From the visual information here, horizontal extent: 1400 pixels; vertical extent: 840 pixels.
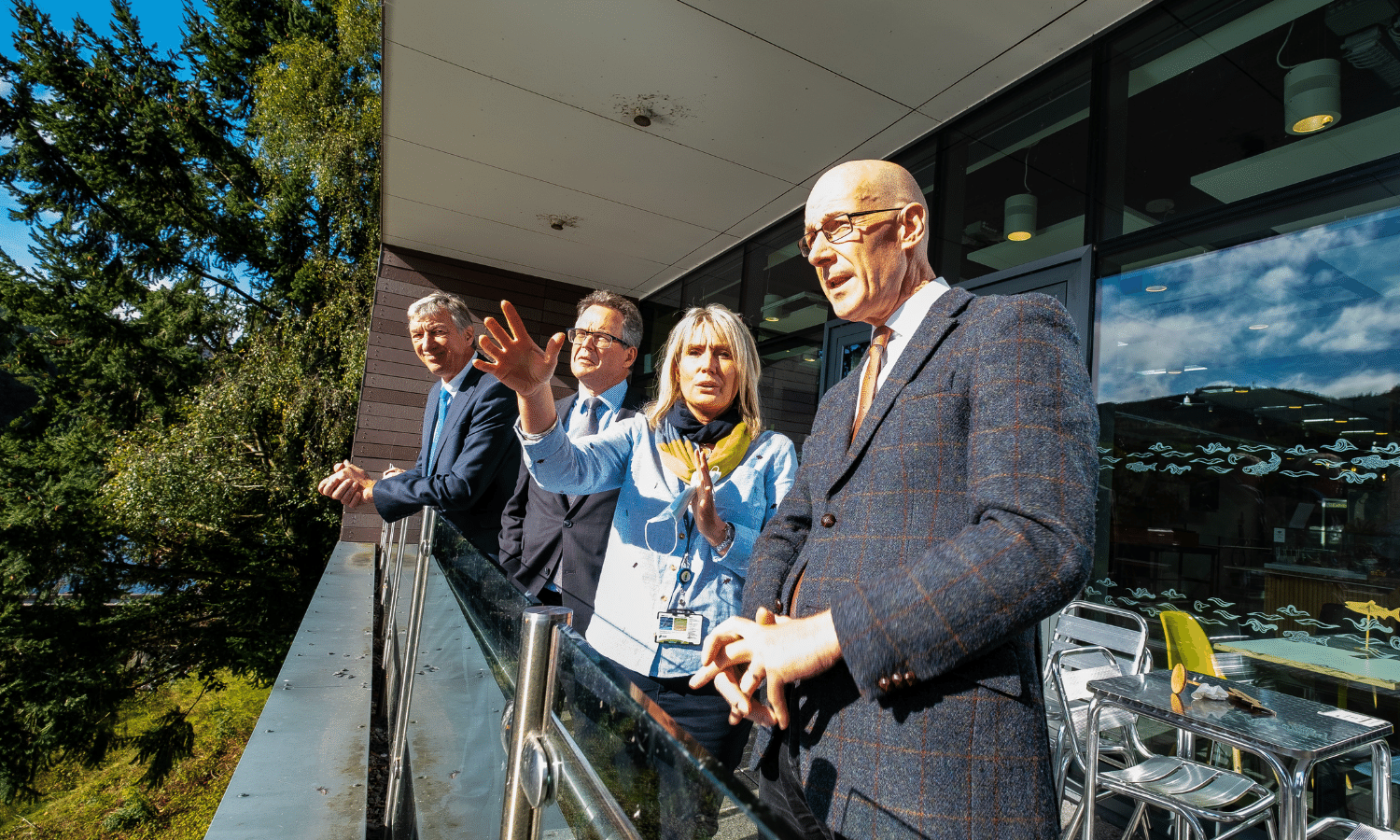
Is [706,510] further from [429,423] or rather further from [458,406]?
[429,423]

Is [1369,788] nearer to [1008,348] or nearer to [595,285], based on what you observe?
[1008,348]

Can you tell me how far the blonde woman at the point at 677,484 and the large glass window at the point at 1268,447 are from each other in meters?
1.95

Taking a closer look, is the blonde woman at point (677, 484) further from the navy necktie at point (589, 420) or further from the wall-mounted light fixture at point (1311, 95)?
the wall-mounted light fixture at point (1311, 95)

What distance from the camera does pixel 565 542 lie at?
6.44 ft

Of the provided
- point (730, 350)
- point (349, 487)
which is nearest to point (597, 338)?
point (730, 350)

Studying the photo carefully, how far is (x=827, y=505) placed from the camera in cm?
96

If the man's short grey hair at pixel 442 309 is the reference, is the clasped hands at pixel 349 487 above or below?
below

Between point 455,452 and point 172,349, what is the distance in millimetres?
15575

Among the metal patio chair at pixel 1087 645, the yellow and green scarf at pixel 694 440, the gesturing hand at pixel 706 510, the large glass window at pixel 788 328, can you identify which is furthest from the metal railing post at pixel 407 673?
the large glass window at pixel 788 328

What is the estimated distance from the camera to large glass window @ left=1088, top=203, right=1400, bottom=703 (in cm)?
235

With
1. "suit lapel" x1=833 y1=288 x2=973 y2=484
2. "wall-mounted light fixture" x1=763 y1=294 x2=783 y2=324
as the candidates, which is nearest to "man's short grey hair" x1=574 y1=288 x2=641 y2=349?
"suit lapel" x1=833 y1=288 x2=973 y2=484

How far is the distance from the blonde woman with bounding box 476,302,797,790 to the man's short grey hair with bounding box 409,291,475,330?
3.61 feet

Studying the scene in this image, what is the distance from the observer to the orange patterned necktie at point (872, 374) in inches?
39.7

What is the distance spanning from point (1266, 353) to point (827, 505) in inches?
100
